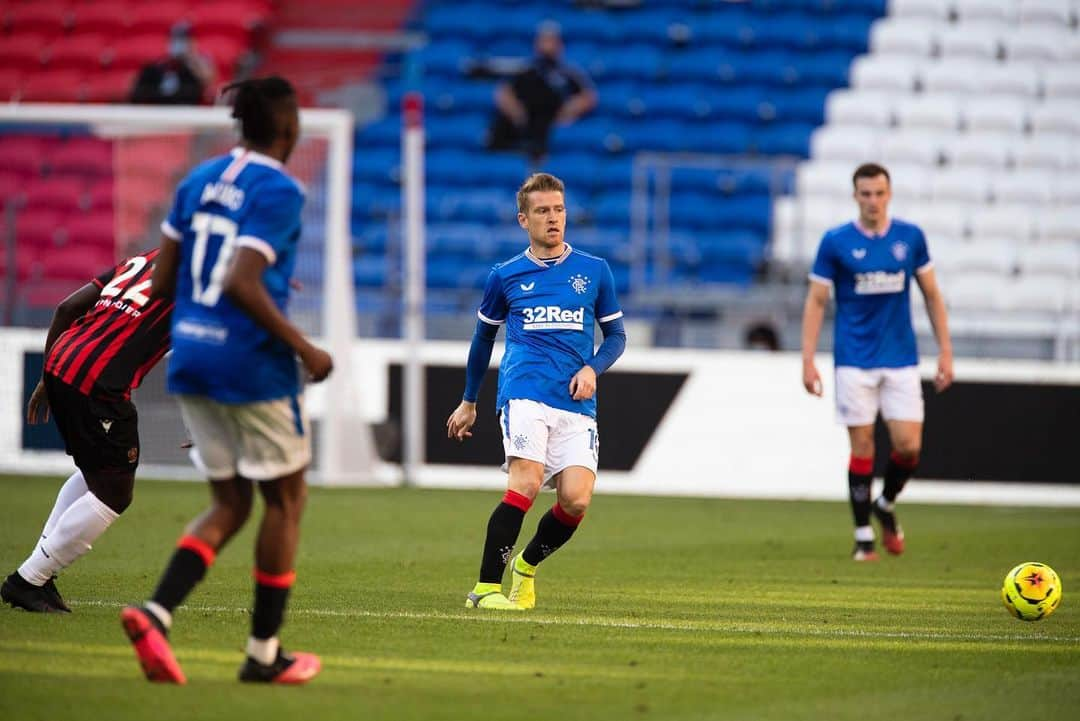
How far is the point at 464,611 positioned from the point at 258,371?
2.45m

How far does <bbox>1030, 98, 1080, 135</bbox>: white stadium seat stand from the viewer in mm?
20500

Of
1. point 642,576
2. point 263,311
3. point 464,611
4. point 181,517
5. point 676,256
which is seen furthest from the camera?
point 676,256

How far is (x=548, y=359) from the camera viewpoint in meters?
8.30

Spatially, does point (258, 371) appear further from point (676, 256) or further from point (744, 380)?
point (676, 256)

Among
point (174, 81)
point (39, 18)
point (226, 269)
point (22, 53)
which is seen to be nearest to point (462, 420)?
point (226, 269)

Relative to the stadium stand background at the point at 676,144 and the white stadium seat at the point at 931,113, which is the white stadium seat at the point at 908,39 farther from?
the white stadium seat at the point at 931,113

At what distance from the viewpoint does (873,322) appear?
445 inches

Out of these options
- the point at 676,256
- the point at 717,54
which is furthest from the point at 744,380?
the point at 717,54

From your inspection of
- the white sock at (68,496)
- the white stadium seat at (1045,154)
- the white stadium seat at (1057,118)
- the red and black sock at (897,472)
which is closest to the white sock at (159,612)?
the white sock at (68,496)

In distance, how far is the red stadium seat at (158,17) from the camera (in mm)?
23188

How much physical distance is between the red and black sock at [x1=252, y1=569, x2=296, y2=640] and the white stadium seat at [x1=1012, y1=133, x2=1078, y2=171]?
15862 mm

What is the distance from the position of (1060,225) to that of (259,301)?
15.1 meters

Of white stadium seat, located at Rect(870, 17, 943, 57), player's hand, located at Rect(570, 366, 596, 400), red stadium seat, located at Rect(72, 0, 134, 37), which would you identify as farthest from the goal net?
white stadium seat, located at Rect(870, 17, 943, 57)

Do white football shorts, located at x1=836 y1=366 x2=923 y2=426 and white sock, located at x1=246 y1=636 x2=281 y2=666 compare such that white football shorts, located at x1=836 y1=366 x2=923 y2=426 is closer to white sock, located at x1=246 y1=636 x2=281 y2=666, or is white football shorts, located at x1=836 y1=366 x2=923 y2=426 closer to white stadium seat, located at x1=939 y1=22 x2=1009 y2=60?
white sock, located at x1=246 y1=636 x2=281 y2=666
